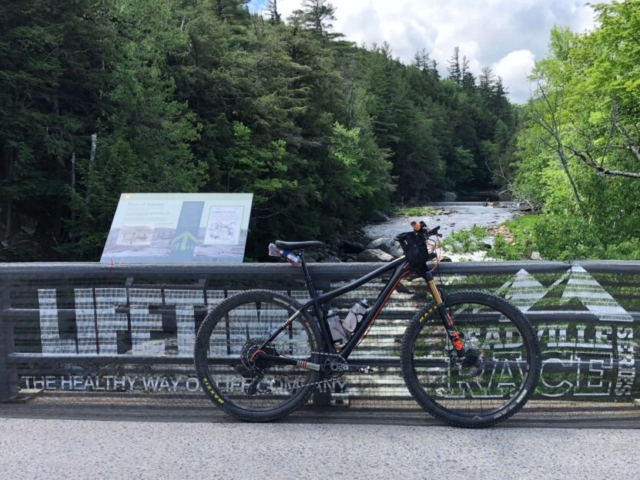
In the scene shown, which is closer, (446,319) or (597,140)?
(446,319)

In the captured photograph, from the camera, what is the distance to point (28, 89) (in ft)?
73.5

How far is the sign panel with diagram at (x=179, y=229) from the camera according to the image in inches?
220

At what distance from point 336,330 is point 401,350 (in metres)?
0.47

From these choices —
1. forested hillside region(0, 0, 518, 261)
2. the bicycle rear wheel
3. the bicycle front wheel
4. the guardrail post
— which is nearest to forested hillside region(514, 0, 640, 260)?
the bicycle front wheel

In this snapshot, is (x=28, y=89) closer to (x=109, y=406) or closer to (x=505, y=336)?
(x=109, y=406)

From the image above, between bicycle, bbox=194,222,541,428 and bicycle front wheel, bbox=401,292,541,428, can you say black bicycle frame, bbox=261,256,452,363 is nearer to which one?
bicycle, bbox=194,222,541,428

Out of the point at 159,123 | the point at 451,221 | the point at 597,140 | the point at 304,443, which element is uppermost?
Answer: the point at 159,123

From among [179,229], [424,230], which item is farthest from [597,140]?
[424,230]

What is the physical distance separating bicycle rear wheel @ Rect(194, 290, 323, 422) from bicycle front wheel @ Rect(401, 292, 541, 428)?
28.5 inches

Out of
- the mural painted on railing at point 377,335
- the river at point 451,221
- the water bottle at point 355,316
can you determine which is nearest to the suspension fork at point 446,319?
the mural painted on railing at point 377,335

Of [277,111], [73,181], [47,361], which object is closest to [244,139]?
[277,111]

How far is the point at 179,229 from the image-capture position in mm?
5766

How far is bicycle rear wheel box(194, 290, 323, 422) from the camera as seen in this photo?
12.9ft

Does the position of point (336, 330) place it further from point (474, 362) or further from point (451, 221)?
point (451, 221)
